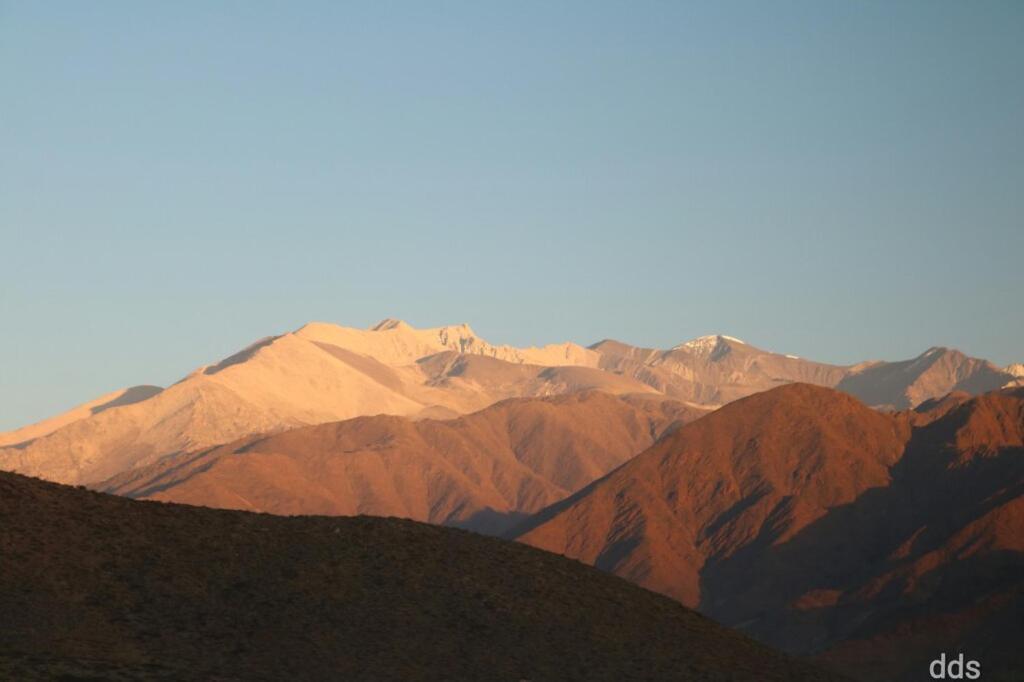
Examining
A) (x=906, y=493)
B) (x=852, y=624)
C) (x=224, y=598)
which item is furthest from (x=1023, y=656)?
(x=906, y=493)

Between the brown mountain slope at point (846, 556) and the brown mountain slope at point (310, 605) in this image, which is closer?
the brown mountain slope at point (310, 605)

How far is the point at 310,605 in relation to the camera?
46000 mm

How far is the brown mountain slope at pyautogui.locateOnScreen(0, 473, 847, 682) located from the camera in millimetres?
41094

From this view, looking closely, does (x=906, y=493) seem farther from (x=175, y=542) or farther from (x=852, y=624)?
(x=175, y=542)

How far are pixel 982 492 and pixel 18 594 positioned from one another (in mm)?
162666

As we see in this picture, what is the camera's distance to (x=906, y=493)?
650 ft

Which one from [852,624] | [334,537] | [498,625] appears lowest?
[852,624]

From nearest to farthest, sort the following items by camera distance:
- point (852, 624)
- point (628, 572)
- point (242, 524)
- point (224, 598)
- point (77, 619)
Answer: point (77, 619)
point (224, 598)
point (242, 524)
point (852, 624)
point (628, 572)

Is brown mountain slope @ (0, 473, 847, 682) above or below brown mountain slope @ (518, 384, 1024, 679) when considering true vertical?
above

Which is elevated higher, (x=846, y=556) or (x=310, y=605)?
(x=310, y=605)

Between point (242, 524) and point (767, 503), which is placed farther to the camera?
point (767, 503)

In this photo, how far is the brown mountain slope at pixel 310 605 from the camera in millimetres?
41094

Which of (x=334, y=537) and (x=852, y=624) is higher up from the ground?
(x=334, y=537)

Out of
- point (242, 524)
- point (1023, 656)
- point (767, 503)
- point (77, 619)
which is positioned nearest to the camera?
point (77, 619)
